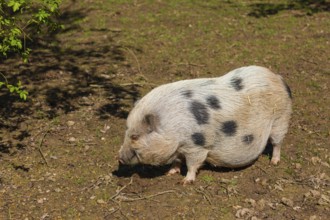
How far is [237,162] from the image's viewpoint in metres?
5.55

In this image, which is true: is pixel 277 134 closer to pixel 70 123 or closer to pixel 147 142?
pixel 147 142

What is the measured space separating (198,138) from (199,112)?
260 mm

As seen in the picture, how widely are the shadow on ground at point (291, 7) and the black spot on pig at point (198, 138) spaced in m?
5.80

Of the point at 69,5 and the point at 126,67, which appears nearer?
the point at 126,67

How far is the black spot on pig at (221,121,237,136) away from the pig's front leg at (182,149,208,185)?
0.95ft

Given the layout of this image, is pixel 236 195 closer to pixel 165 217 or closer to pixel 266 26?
pixel 165 217

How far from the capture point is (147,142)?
17.1 feet

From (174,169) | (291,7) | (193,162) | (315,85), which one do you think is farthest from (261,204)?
(291,7)

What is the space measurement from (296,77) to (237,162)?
2.89 m

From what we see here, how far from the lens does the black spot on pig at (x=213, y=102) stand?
17.2 ft

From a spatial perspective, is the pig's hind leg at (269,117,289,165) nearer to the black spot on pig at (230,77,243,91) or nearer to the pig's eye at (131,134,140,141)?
the black spot on pig at (230,77,243,91)

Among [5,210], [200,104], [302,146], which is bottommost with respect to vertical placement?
[5,210]

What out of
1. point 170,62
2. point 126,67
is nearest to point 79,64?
point 126,67

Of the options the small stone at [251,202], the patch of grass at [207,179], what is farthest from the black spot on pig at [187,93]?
the small stone at [251,202]
